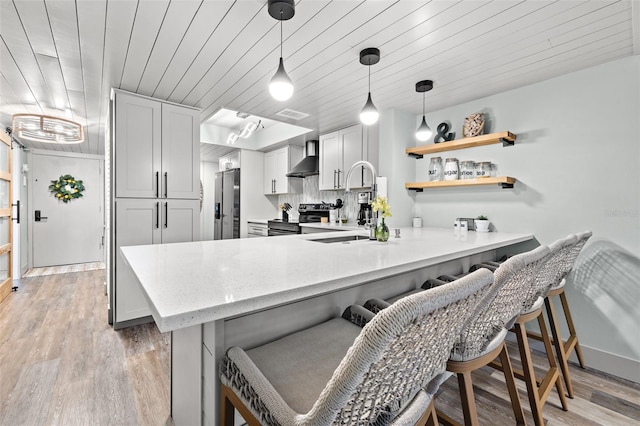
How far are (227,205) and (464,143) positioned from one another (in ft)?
13.3

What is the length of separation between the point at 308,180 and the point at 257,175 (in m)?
0.97

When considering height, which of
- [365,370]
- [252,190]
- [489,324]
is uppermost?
[252,190]

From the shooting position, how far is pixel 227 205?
543 centimetres

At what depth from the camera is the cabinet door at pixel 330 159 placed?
13.1 ft

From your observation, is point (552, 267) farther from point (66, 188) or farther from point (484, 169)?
point (66, 188)

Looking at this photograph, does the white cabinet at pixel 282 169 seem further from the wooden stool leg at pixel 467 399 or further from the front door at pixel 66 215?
the wooden stool leg at pixel 467 399

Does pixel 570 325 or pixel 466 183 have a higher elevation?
pixel 466 183

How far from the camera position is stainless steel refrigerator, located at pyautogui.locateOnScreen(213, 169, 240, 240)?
516 centimetres

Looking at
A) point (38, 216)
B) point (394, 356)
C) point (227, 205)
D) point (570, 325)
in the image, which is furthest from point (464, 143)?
point (38, 216)

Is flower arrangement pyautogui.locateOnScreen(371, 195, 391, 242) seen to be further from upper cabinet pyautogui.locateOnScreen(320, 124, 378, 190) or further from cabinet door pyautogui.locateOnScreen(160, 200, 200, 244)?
cabinet door pyautogui.locateOnScreen(160, 200, 200, 244)

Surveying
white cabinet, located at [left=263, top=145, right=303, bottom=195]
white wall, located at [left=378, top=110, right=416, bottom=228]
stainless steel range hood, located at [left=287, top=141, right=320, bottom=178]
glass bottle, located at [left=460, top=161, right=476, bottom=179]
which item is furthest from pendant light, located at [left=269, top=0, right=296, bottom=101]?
white cabinet, located at [left=263, top=145, right=303, bottom=195]

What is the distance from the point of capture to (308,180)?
5.02 meters

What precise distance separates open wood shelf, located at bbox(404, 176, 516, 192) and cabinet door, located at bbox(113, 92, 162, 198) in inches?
102

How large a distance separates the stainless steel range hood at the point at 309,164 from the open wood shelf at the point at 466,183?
5.25 ft
